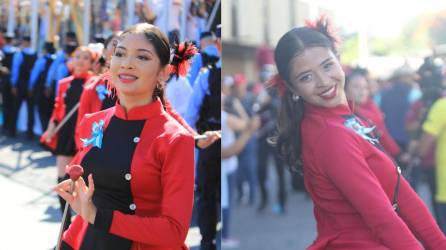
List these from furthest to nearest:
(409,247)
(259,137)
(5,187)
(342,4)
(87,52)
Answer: (259,137), (5,187), (87,52), (342,4), (409,247)

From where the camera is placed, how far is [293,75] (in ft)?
8.86

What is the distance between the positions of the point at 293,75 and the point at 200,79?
289 centimetres

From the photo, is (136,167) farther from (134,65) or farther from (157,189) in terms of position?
(134,65)

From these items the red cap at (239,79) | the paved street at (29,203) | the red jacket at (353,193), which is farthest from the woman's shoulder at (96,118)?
the red cap at (239,79)

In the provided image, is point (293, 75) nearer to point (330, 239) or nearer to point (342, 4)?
point (342, 4)

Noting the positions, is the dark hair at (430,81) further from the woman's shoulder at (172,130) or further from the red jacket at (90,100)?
the woman's shoulder at (172,130)

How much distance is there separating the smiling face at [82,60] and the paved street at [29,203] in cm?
122

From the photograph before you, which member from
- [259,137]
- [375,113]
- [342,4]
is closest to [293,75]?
[342,4]

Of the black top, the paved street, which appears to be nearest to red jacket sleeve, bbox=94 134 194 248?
the black top

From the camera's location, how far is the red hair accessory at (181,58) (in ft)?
9.08

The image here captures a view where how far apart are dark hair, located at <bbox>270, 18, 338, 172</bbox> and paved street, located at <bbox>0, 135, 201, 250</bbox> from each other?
→ 9.03 ft

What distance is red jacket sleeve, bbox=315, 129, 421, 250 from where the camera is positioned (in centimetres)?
250

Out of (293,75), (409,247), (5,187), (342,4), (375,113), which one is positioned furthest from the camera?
(5,187)

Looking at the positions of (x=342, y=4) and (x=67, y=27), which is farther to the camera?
(x=67, y=27)
